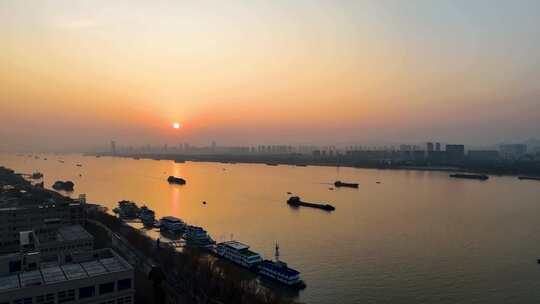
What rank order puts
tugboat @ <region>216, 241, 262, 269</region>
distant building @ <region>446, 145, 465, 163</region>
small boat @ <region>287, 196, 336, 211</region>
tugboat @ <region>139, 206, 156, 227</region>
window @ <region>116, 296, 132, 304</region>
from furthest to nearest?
distant building @ <region>446, 145, 465, 163</region>, small boat @ <region>287, 196, 336, 211</region>, tugboat @ <region>139, 206, 156, 227</region>, tugboat @ <region>216, 241, 262, 269</region>, window @ <region>116, 296, 132, 304</region>

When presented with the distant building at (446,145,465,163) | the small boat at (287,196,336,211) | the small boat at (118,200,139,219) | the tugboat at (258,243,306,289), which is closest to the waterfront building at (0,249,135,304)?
the tugboat at (258,243,306,289)

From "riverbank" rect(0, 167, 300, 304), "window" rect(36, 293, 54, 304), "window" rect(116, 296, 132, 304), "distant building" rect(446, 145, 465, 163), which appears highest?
"distant building" rect(446, 145, 465, 163)

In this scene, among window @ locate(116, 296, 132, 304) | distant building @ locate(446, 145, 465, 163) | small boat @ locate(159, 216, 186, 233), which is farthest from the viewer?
distant building @ locate(446, 145, 465, 163)

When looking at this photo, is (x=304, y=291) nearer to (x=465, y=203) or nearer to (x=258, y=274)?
(x=258, y=274)

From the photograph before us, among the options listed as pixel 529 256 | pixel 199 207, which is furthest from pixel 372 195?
pixel 529 256

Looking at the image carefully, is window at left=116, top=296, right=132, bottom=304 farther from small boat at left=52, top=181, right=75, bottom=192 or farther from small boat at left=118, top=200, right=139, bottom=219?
small boat at left=52, top=181, right=75, bottom=192

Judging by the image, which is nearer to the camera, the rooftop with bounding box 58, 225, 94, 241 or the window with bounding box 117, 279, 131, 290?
the window with bounding box 117, 279, 131, 290
